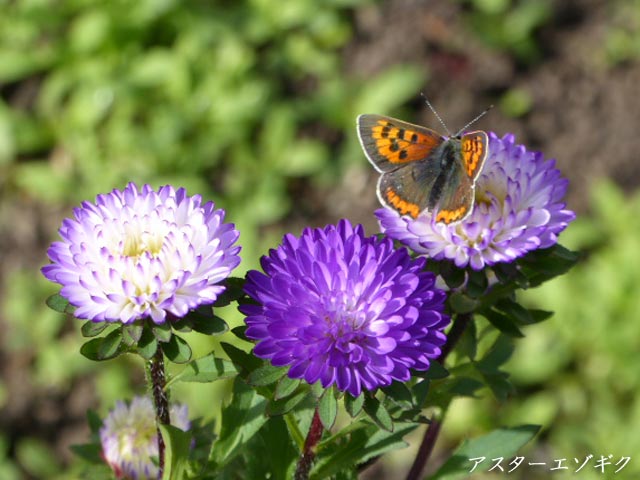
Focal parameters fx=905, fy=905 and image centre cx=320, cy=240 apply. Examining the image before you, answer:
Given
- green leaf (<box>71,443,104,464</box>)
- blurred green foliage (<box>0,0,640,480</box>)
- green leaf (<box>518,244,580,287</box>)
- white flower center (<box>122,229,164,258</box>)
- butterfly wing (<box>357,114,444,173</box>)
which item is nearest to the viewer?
white flower center (<box>122,229,164,258</box>)

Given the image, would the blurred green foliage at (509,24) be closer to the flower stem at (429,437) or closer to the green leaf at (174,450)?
the flower stem at (429,437)

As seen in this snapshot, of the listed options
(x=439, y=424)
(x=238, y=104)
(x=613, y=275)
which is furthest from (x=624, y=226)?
(x=439, y=424)

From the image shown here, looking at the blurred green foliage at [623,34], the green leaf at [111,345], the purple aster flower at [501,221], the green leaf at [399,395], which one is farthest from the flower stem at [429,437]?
the blurred green foliage at [623,34]

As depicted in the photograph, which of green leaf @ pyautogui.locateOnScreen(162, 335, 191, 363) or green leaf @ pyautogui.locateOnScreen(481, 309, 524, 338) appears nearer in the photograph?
green leaf @ pyautogui.locateOnScreen(162, 335, 191, 363)

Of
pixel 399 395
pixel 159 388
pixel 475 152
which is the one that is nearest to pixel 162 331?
pixel 159 388

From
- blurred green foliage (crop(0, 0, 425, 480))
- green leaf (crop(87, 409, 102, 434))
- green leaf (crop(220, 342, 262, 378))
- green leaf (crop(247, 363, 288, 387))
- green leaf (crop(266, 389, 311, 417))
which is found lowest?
green leaf (crop(266, 389, 311, 417))

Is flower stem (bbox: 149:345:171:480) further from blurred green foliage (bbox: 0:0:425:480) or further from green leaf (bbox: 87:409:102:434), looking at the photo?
blurred green foliage (bbox: 0:0:425:480)

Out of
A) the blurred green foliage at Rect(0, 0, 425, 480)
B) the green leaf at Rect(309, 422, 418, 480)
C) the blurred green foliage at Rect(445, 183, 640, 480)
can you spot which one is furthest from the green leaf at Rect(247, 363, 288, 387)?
the blurred green foliage at Rect(0, 0, 425, 480)
